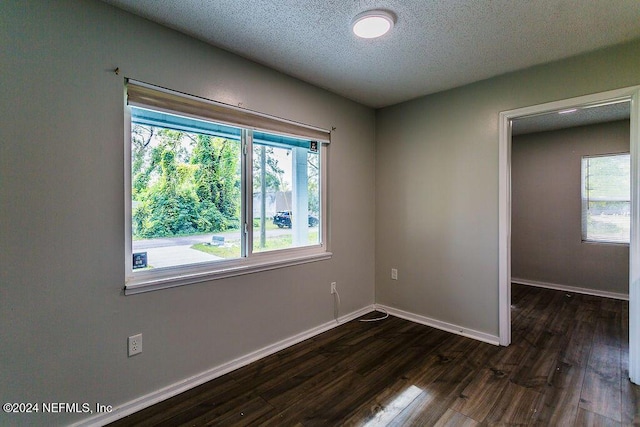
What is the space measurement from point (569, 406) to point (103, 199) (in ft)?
10.3

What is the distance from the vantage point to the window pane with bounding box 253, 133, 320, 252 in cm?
255

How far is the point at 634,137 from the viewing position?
212 centimetres

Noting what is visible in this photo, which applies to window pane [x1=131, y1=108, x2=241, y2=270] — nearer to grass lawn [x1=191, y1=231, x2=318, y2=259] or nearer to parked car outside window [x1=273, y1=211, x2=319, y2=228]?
grass lawn [x1=191, y1=231, x2=318, y2=259]

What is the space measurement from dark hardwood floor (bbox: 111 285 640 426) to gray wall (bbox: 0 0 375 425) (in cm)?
35

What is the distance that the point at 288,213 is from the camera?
9.27ft

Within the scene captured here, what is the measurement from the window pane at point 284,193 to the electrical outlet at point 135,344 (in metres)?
1.02

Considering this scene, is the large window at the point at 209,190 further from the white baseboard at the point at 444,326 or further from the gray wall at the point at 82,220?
the white baseboard at the point at 444,326

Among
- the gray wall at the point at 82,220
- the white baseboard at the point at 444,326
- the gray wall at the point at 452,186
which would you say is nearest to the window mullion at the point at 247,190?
the gray wall at the point at 82,220

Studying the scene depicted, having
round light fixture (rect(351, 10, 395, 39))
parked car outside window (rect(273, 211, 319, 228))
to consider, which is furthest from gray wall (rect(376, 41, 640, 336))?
round light fixture (rect(351, 10, 395, 39))

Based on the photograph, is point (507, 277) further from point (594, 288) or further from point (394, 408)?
point (594, 288)

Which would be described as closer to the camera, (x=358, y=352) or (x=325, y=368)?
(x=325, y=368)

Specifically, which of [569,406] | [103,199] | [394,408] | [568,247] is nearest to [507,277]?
[569,406]

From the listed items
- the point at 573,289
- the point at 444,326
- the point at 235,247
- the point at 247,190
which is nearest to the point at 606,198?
the point at 573,289

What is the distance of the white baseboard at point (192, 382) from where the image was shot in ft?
5.68
